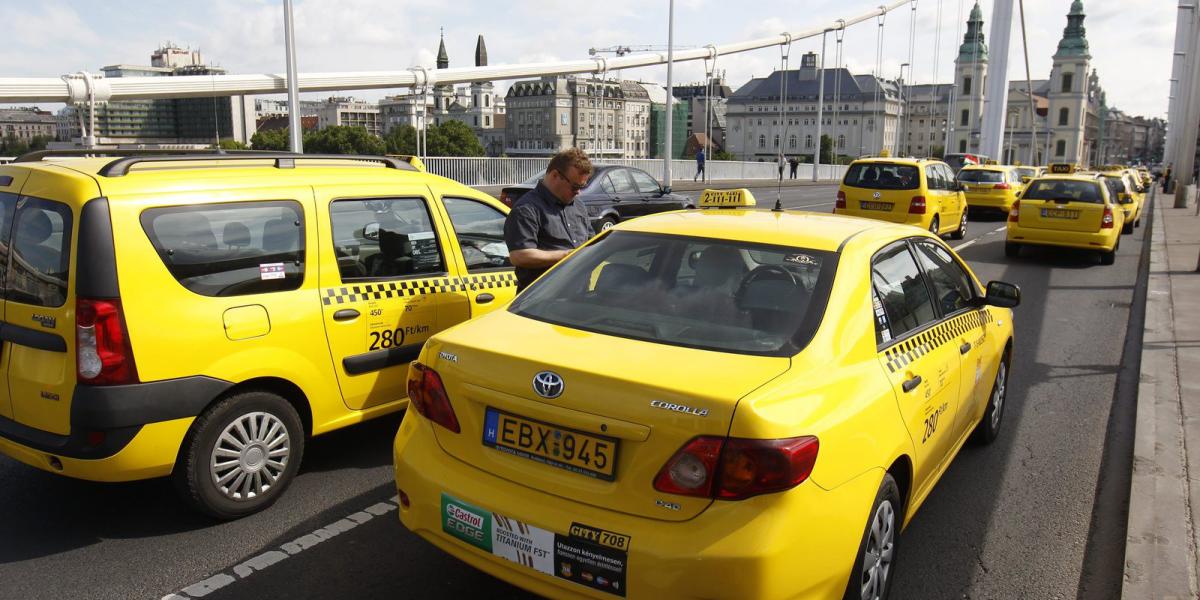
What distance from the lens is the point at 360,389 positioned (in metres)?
4.49

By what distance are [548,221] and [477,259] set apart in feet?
1.65

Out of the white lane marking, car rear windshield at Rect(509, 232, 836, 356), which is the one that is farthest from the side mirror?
the white lane marking

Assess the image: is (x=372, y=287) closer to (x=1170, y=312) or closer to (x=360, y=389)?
(x=360, y=389)

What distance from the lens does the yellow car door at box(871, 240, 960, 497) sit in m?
3.29

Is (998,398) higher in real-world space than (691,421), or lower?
lower

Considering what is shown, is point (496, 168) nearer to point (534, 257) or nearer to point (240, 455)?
point (534, 257)

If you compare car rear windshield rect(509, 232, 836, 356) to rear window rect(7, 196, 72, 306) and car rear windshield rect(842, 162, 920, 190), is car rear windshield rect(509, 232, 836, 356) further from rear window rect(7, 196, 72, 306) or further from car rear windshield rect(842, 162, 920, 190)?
car rear windshield rect(842, 162, 920, 190)

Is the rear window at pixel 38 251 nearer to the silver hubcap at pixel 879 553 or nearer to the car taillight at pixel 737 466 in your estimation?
the car taillight at pixel 737 466

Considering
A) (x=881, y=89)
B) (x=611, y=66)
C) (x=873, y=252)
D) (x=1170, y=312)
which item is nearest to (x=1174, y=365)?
(x=1170, y=312)

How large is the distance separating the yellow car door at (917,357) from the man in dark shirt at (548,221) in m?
2.08

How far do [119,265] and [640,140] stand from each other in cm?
14936

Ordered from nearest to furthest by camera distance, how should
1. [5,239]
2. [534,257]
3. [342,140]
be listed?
[5,239] → [534,257] → [342,140]

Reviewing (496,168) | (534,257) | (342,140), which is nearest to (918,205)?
(534,257)

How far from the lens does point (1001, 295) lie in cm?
453
